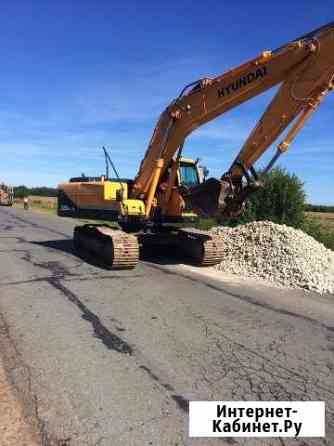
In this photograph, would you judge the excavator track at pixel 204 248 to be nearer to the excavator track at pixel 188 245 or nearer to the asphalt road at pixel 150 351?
the excavator track at pixel 188 245

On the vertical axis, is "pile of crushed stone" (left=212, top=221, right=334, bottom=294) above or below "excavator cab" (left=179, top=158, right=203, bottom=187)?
below

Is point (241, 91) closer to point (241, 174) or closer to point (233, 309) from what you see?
point (241, 174)

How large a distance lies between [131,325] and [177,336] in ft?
2.50

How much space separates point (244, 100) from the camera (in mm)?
10039

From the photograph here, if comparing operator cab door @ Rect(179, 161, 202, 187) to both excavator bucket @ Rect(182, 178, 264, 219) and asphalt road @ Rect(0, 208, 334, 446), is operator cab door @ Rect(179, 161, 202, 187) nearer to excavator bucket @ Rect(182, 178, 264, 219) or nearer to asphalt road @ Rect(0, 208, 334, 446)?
excavator bucket @ Rect(182, 178, 264, 219)

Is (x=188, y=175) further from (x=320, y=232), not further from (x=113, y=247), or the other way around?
(x=320, y=232)

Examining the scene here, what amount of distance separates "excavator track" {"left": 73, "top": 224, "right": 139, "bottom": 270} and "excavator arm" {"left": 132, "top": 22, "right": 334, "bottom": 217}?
130cm

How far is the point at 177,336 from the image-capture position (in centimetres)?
608

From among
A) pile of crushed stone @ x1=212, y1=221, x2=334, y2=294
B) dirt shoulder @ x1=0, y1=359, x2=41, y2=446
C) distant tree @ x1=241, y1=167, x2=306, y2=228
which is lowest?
dirt shoulder @ x1=0, y1=359, x2=41, y2=446

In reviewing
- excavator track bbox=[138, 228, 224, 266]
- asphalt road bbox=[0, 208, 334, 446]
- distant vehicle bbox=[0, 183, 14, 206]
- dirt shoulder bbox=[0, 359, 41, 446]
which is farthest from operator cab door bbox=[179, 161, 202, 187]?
distant vehicle bbox=[0, 183, 14, 206]

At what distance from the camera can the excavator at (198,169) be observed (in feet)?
29.5

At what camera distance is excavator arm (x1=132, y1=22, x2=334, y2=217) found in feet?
28.9

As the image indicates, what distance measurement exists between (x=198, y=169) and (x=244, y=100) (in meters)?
3.17

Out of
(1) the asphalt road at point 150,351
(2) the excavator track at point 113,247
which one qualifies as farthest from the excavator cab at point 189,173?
(1) the asphalt road at point 150,351
